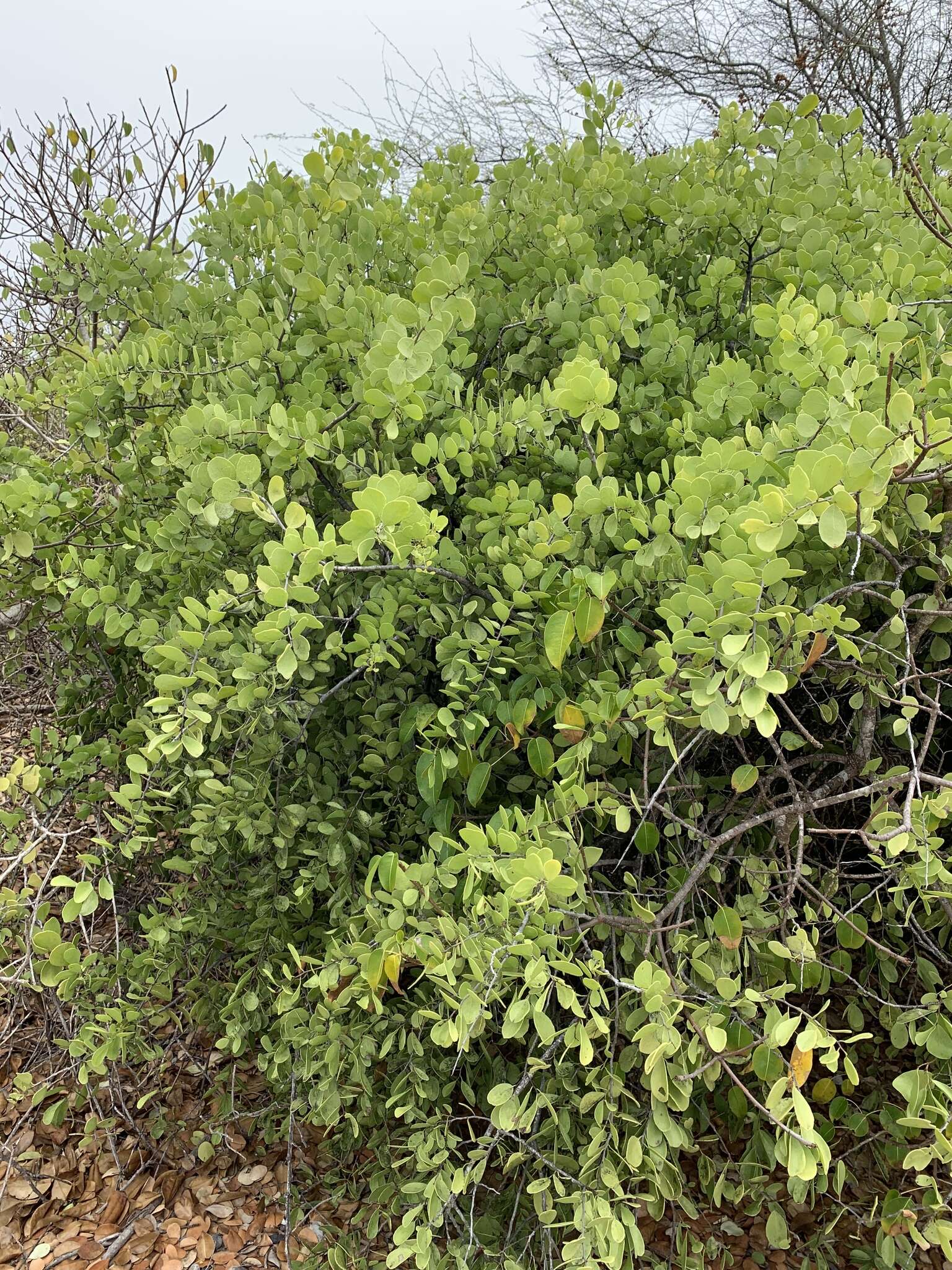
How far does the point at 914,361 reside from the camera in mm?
1651

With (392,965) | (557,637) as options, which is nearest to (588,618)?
(557,637)

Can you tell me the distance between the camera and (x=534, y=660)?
157 cm

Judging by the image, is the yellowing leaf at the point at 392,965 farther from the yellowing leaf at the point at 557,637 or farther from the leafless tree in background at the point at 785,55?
the leafless tree in background at the point at 785,55

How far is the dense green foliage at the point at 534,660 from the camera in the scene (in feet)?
4.15

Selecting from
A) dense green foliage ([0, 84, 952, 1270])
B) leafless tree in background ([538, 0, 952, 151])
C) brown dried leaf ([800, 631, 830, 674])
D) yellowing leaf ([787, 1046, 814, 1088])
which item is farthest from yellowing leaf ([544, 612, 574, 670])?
leafless tree in background ([538, 0, 952, 151])

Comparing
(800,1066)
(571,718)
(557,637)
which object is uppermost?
(557,637)

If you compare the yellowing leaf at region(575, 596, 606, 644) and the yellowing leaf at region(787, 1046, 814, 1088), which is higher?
the yellowing leaf at region(575, 596, 606, 644)

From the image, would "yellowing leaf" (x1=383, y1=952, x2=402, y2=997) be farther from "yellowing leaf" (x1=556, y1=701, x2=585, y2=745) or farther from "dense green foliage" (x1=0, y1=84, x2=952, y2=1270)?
"yellowing leaf" (x1=556, y1=701, x2=585, y2=745)

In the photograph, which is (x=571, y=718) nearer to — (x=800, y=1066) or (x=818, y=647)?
(x=818, y=647)

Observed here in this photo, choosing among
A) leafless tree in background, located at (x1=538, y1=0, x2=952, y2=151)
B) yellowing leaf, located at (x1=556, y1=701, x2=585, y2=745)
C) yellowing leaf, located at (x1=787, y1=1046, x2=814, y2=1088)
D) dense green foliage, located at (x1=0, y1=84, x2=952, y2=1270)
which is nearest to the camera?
yellowing leaf, located at (x1=787, y1=1046, x2=814, y2=1088)

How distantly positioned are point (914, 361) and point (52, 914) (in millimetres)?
2579

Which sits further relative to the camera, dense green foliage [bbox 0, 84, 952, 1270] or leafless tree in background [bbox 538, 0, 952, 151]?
leafless tree in background [bbox 538, 0, 952, 151]

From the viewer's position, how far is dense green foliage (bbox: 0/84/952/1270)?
1.27 meters

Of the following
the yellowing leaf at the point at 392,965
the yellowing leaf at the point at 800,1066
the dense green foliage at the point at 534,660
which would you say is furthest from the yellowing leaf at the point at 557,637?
the yellowing leaf at the point at 800,1066
